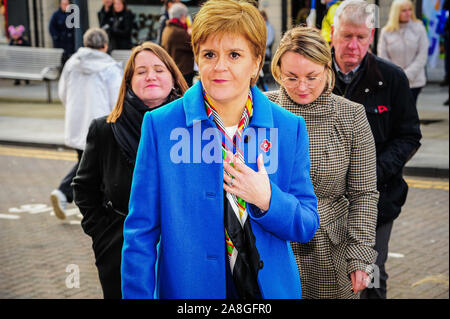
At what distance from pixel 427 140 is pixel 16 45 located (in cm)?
1311

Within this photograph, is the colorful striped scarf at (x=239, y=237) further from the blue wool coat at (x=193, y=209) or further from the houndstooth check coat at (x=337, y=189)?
the houndstooth check coat at (x=337, y=189)

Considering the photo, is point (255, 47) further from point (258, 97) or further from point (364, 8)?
point (364, 8)

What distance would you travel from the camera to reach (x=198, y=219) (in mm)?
2338

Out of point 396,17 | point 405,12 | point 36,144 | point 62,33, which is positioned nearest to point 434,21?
point 405,12

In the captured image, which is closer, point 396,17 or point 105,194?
point 105,194

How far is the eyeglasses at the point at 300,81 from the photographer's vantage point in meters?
3.26

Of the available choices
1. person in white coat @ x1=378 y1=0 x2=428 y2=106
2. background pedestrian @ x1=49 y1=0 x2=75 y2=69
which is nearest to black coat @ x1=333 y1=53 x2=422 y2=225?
person in white coat @ x1=378 y1=0 x2=428 y2=106

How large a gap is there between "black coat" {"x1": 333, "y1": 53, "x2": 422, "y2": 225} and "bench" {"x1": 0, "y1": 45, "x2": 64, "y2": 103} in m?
14.9

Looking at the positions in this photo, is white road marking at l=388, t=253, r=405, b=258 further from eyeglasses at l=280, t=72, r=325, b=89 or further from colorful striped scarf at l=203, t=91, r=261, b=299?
colorful striped scarf at l=203, t=91, r=261, b=299

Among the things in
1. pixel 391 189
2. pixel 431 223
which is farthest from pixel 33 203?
pixel 391 189

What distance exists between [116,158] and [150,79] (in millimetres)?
442

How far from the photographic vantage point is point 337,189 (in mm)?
3393

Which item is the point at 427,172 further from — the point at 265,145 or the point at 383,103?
the point at 265,145

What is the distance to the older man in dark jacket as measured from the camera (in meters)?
3.93
